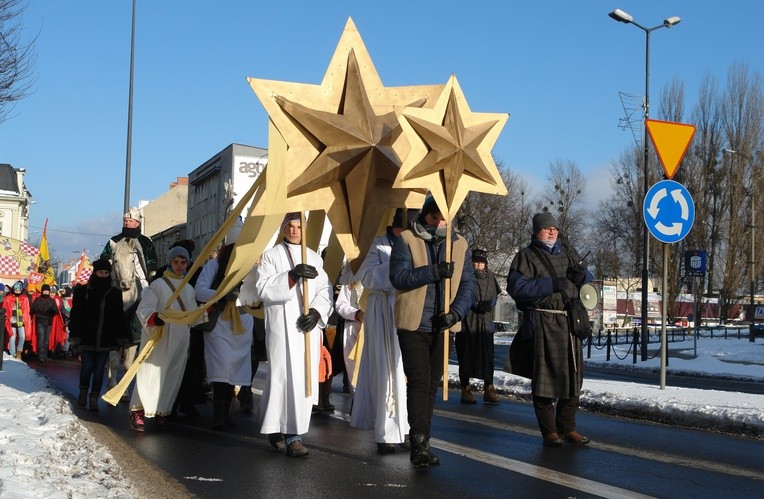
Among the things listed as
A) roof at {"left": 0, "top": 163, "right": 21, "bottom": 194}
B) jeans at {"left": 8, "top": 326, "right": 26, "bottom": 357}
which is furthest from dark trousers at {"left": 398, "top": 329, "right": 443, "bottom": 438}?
roof at {"left": 0, "top": 163, "right": 21, "bottom": 194}

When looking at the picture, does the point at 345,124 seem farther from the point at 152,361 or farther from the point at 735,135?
the point at 735,135

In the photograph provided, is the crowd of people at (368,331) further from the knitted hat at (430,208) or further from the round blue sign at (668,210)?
the round blue sign at (668,210)

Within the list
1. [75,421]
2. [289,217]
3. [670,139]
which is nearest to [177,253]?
[75,421]

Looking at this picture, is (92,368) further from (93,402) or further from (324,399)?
(324,399)

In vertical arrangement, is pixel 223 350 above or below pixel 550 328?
below

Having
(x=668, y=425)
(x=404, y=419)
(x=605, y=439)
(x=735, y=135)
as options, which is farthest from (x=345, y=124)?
(x=735, y=135)

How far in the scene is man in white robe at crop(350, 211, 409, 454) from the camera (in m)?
7.90

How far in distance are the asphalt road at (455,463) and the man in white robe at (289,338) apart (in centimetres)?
25

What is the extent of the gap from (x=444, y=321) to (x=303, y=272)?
1130 millimetres

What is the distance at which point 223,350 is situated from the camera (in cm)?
972

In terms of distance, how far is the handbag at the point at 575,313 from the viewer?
28.0ft

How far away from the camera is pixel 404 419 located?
26.0ft

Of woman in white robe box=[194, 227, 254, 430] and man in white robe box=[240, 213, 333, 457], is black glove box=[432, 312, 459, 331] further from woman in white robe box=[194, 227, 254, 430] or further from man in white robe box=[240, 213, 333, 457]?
woman in white robe box=[194, 227, 254, 430]

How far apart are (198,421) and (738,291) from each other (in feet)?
157
